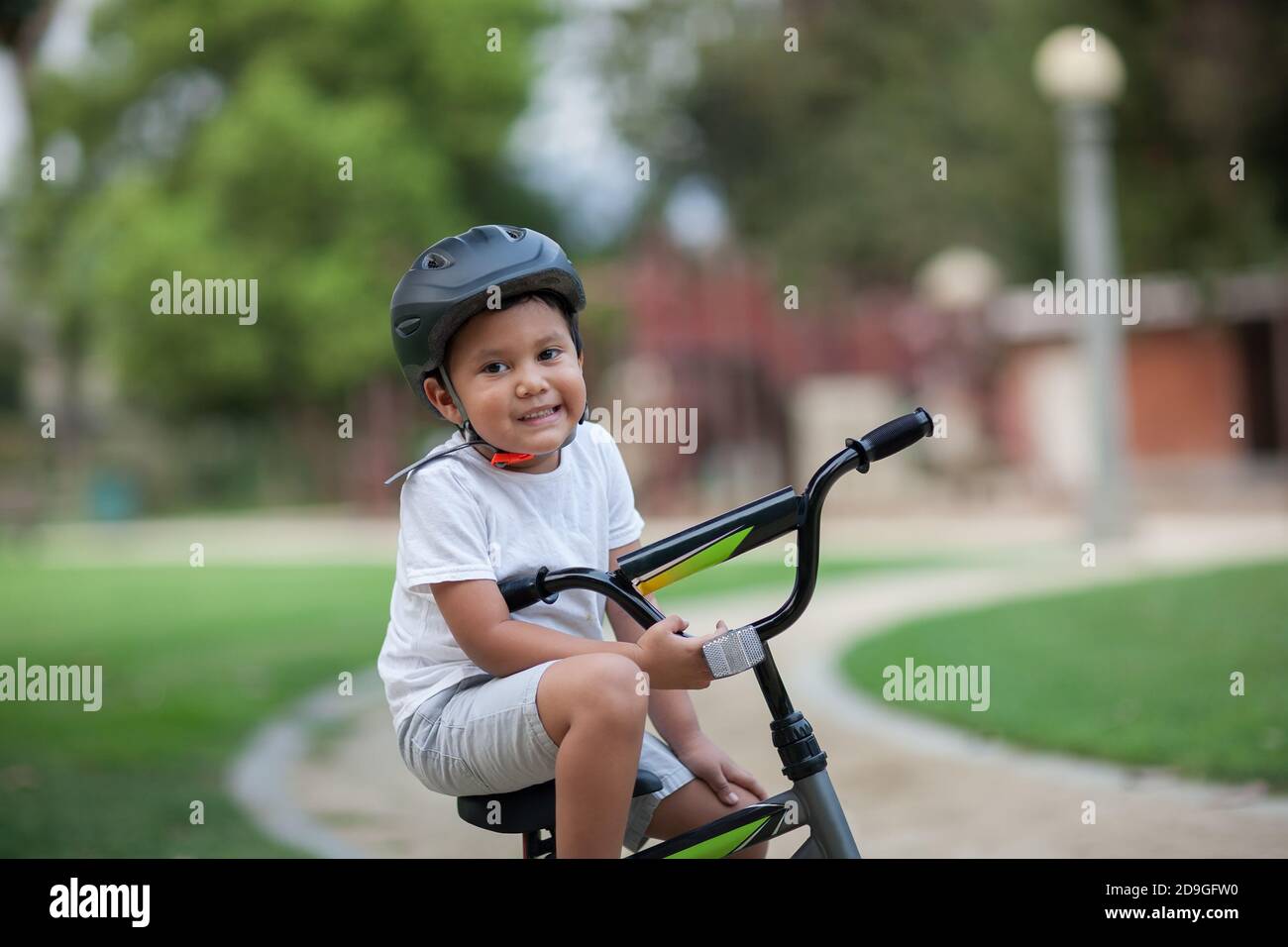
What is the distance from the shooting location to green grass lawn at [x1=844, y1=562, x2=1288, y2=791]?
5102mm

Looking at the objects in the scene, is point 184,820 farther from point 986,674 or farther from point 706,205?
point 706,205

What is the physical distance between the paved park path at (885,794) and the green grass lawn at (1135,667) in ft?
0.60

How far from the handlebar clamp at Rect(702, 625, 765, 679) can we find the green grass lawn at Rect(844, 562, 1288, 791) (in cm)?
294

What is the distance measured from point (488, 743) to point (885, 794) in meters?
2.89

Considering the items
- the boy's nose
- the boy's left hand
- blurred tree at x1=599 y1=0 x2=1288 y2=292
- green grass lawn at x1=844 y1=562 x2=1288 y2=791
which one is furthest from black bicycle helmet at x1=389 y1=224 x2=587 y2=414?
blurred tree at x1=599 y1=0 x2=1288 y2=292

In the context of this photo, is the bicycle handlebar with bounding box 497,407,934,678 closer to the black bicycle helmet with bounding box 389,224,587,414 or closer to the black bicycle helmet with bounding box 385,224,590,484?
the black bicycle helmet with bounding box 385,224,590,484

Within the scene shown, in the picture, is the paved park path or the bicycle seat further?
the paved park path

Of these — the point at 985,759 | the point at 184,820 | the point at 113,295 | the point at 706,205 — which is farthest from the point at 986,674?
the point at 706,205

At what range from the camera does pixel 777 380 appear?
72.5 ft

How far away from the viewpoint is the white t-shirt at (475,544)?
2293 mm

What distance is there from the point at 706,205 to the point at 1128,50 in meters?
17.9

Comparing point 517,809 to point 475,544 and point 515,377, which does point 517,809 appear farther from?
point 515,377

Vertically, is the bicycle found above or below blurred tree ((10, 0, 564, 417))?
below

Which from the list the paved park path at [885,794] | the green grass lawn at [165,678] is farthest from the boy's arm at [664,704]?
the green grass lawn at [165,678]
